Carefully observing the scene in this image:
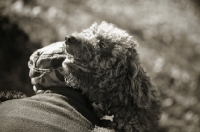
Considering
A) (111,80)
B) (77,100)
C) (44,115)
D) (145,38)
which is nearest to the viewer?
(44,115)

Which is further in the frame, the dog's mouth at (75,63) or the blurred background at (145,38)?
the blurred background at (145,38)

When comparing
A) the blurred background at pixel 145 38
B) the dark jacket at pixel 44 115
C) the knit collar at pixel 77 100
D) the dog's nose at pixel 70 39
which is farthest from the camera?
the blurred background at pixel 145 38

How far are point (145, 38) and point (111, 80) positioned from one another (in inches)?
135

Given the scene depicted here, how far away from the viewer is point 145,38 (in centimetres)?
555

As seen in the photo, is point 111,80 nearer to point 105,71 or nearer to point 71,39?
point 105,71

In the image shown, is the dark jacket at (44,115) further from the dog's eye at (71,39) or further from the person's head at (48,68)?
the dog's eye at (71,39)

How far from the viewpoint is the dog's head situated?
2354mm

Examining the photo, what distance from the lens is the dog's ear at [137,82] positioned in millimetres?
2314

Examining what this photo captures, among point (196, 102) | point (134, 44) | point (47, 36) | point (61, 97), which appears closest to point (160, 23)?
point (196, 102)

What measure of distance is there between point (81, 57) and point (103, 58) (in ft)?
0.78

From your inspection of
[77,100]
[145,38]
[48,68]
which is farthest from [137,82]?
[145,38]

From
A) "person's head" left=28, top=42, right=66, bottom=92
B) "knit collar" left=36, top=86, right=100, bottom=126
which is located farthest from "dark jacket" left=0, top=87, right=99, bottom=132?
"person's head" left=28, top=42, right=66, bottom=92

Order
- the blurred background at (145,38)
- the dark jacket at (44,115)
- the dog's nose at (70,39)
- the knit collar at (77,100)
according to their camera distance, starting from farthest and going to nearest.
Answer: the blurred background at (145,38)
the dog's nose at (70,39)
the knit collar at (77,100)
the dark jacket at (44,115)

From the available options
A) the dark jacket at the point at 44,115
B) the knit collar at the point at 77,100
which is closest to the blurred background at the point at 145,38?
the knit collar at the point at 77,100
